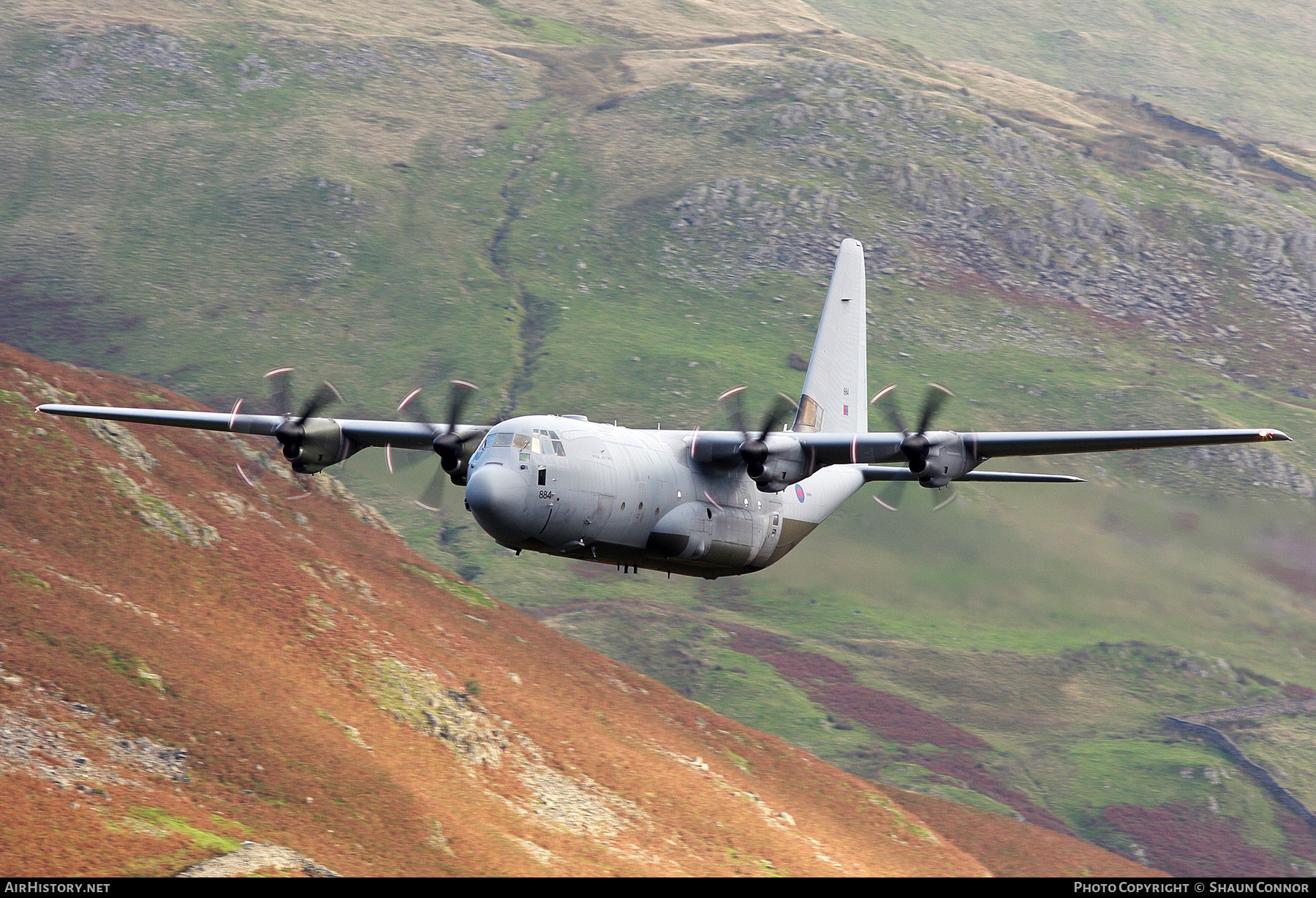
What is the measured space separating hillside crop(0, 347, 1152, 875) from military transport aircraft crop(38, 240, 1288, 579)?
9.70 meters

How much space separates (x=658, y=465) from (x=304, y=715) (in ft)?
60.0

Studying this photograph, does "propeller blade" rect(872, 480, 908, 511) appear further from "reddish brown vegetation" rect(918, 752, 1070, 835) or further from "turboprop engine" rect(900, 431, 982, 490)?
"reddish brown vegetation" rect(918, 752, 1070, 835)

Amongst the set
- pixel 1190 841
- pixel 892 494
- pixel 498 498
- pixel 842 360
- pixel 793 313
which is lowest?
pixel 1190 841

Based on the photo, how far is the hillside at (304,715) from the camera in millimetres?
38312

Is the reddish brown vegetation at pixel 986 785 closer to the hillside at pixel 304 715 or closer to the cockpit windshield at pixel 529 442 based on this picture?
the hillside at pixel 304 715

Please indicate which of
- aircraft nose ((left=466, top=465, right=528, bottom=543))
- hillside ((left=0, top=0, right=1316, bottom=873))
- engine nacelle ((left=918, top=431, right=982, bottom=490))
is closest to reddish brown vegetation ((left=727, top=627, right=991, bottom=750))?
hillside ((left=0, top=0, right=1316, bottom=873))

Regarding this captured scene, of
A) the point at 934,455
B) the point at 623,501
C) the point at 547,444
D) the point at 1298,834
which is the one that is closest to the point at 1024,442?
the point at 934,455

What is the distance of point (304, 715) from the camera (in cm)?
4428

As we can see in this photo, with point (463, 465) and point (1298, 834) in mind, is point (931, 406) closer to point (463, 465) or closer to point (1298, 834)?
point (463, 465)

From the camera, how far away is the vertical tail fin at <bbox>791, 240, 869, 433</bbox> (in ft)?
148

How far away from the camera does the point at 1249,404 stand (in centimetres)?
14950

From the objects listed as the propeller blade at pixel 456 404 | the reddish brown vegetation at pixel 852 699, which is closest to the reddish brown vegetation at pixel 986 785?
the reddish brown vegetation at pixel 852 699
